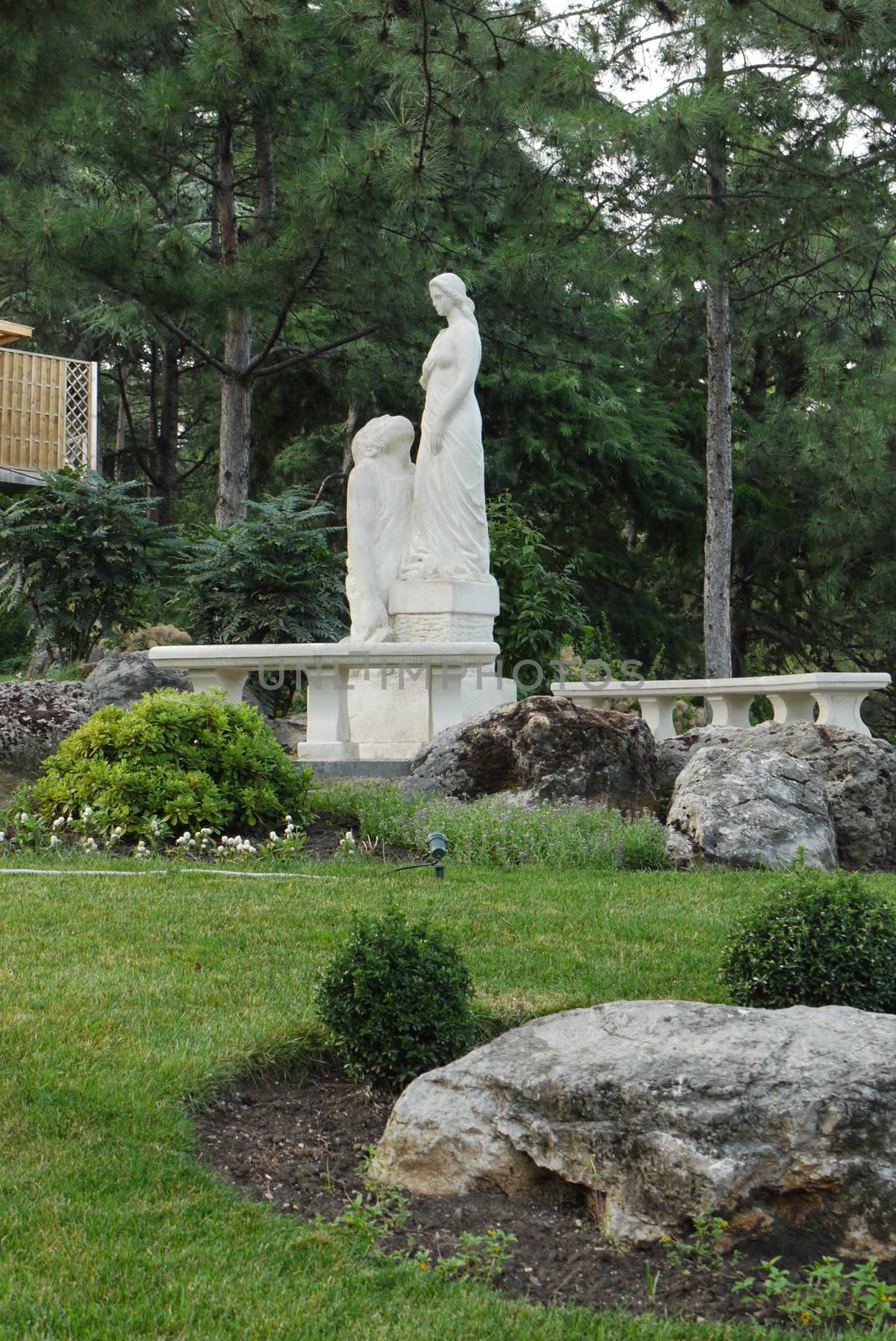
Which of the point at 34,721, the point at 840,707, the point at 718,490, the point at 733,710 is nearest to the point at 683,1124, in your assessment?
the point at 34,721

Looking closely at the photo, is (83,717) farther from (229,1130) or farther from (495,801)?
(229,1130)

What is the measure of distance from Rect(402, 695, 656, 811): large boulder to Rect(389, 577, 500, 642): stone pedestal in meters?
1.87

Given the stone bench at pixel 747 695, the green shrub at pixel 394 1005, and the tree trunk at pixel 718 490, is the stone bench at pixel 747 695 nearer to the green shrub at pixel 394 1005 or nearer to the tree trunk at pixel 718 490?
the tree trunk at pixel 718 490

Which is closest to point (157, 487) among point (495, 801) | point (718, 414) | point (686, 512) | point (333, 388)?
point (333, 388)

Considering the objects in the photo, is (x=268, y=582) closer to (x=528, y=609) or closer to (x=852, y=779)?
(x=528, y=609)

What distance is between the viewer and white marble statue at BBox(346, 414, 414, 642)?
10695 mm

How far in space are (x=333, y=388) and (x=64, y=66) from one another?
1495 cm

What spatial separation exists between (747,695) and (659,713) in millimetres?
965

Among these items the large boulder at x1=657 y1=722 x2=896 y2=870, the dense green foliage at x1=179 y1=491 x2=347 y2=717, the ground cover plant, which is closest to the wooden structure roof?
the dense green foliage at x1=179 y1=491 x2=347 y2=717

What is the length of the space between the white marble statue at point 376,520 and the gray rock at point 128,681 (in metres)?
1.51

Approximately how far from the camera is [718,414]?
16.8m

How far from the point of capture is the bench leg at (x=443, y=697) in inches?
393

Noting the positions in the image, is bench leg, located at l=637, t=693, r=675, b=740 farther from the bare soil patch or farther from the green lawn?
the bare soil patch

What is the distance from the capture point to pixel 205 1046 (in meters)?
4.04
